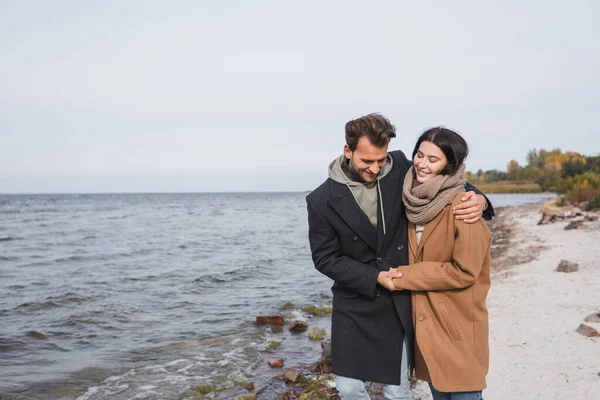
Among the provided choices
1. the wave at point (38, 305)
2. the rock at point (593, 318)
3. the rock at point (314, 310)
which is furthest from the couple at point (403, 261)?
the wave at point (38, 305)

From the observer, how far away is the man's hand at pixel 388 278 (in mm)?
3174

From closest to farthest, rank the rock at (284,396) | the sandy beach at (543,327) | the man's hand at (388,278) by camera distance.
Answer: the man's hand at (388,278), the sandy beach at (543,327), the rock at (284,396)

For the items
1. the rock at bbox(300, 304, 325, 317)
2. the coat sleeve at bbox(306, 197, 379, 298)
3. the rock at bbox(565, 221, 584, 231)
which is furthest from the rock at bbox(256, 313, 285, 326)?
the rock at bbox(565, 221, 584, 231)

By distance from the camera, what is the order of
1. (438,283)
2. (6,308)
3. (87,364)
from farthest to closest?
(6,308)
(87,364)
(438,283)

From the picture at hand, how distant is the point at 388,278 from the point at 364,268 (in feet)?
0.60

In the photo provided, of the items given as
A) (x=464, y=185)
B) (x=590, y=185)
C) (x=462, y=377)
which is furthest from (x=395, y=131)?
(x=590, y=185)

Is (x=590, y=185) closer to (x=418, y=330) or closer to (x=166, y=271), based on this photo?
(x=166, y=271)

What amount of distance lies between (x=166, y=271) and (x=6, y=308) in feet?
18.1

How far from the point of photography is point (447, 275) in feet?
9.80

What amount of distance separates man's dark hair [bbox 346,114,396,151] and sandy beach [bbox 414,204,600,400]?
3.07 meters

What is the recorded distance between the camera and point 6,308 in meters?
11.0

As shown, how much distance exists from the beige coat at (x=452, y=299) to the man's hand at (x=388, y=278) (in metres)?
0.04

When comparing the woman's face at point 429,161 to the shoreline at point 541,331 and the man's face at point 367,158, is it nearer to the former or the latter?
the man's face at point 367,158

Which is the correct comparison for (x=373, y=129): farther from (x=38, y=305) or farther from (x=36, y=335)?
(x=38, y=305)
